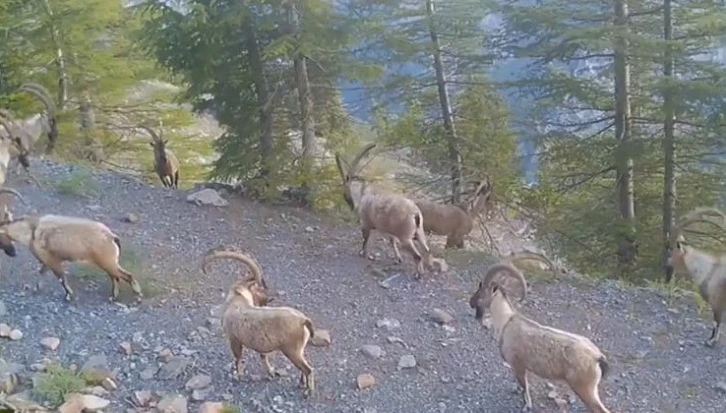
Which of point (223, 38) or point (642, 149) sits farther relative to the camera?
point (642, 149)

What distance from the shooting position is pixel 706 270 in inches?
376

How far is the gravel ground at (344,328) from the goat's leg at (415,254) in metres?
0.16

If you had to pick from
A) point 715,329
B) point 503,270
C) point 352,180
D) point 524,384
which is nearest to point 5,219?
point 352,180

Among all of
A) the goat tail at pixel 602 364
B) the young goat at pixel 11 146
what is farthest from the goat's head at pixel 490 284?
the young goat at pixel 11 146

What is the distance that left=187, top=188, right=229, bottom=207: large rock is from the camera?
529 inches

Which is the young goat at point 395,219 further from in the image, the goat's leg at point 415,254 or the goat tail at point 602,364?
the goat tail at point 602,364

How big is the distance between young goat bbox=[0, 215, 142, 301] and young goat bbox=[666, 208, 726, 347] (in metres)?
6.40

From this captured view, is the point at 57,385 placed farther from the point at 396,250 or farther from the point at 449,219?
the point at 449,219

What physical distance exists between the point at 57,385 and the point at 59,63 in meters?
13.7

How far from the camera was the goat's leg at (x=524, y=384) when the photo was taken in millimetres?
7758

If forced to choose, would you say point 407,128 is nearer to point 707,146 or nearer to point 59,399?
point 707,146

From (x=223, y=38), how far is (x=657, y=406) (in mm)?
8581

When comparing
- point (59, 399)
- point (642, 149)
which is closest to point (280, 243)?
point (59, 399)

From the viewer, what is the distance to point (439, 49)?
49.4 feet
